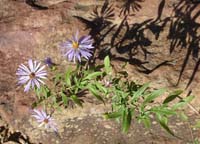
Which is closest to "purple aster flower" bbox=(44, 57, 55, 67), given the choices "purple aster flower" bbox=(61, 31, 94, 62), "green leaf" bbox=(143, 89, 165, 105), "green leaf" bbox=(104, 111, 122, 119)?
"purple aster flower" bbox=(61, 31, 94, 62)

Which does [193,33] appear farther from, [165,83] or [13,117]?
[13,117]

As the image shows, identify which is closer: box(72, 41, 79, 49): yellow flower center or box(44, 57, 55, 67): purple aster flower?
box(72, 41, 79, 49): yellow flower center

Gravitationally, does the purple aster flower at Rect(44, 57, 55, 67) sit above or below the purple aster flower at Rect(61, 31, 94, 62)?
below

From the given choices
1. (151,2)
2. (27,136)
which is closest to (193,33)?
(151,2)

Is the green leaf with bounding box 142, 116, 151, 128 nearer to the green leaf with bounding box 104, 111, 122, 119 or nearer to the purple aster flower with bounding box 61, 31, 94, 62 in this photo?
the green leaf with bounding box 104, 111, 122, 119

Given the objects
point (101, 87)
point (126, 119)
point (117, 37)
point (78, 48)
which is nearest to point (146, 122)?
point (126, 119)
